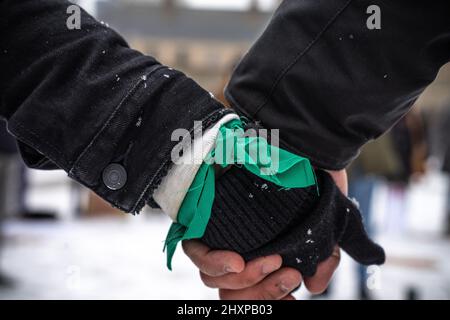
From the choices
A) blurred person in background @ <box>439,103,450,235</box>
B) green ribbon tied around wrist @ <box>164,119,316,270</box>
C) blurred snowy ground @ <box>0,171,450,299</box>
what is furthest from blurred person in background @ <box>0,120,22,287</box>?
blurred person in background @ <box>439,103,450,235</box>

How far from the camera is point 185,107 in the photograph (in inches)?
34.4

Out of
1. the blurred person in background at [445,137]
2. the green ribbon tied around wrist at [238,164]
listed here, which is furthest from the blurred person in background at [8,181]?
the blurred person in background at [445,137]

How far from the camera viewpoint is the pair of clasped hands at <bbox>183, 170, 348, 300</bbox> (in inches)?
36.5

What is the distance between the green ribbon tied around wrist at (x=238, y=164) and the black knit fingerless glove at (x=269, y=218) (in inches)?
1.0

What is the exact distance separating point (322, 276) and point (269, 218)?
20 centimetres

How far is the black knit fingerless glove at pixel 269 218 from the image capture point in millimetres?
912

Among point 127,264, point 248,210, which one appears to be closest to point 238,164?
point 248,210

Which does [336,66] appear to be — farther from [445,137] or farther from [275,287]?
[445,137]

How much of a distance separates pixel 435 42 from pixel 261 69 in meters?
0.29

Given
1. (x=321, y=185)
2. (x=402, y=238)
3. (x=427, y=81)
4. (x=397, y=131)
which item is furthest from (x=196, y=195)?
(x=402, y=238)

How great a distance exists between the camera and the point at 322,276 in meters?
1.03

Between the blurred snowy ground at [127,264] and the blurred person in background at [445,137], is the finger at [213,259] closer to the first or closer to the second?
the blurred snowy ground at [127,264]

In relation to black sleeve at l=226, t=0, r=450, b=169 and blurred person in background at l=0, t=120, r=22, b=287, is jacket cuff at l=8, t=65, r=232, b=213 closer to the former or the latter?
black sleeve at l=226, t=0, r=450, b=169

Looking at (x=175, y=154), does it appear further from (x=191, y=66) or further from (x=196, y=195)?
(x=191, y=66)
